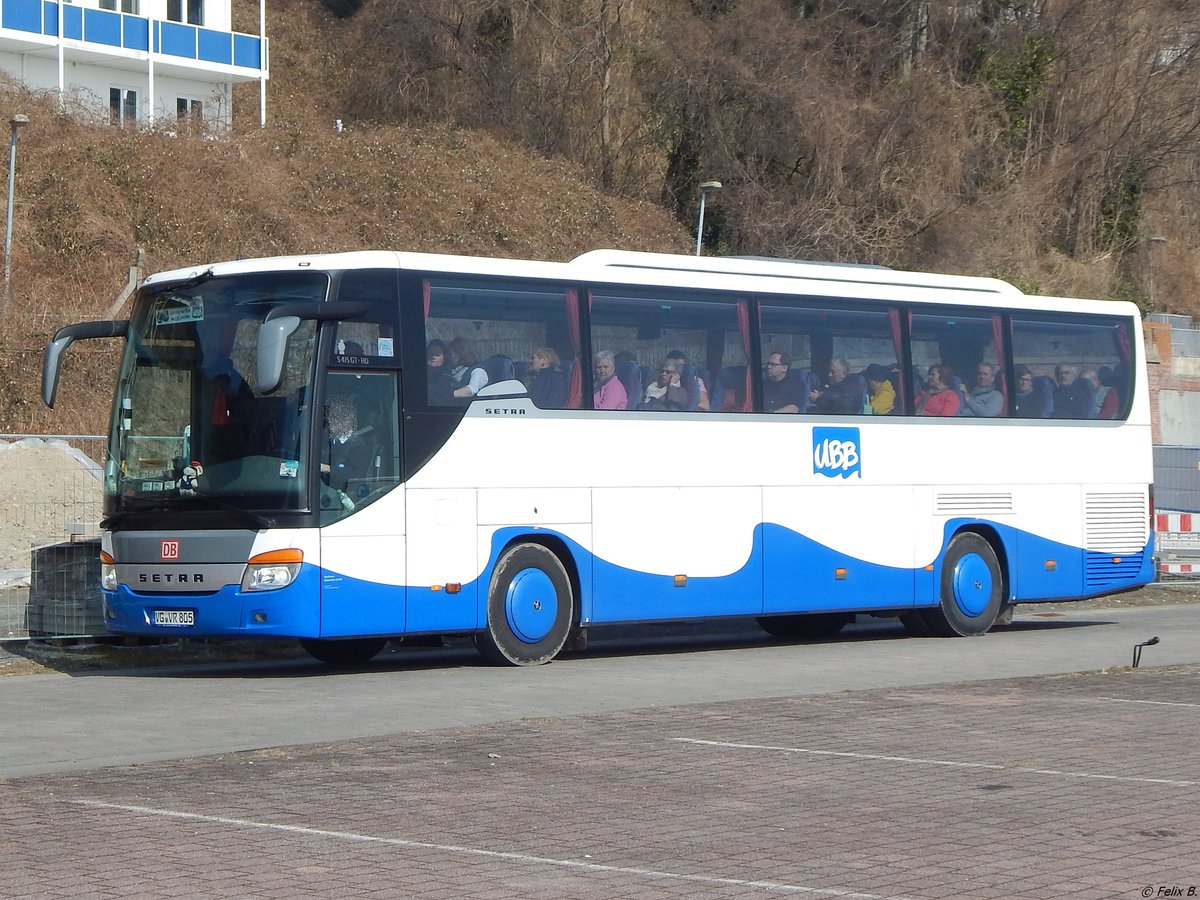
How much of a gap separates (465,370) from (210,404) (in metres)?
2.19

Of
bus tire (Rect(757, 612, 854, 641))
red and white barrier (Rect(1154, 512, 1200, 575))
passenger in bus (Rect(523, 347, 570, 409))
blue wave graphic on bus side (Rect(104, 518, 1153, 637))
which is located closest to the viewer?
blue wave graphic on bus side (Rect(104, 518, 1153, 637))

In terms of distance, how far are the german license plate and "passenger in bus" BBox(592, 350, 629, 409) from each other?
13.7ft

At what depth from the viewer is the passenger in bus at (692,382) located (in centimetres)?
1728

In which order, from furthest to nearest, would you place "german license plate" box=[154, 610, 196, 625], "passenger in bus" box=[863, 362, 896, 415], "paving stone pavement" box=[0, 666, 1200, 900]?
"passenger in bus" box=[863, 362, 896, 415] < "german license plate" box=[154, 610, 196, 625] < "paving stone pavement" box=[0, 666, 1200, 900]

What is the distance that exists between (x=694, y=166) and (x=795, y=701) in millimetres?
36676

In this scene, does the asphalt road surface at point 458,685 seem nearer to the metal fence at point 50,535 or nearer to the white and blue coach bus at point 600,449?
the white and blue coach bus at point 600,449

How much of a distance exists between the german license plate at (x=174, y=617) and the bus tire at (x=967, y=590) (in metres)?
8.57

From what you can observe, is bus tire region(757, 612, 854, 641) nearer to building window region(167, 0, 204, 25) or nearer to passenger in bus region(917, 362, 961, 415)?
passenger in bus region(917, 362, 961, 415)

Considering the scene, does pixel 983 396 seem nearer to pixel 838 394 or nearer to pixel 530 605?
pixel 838 394

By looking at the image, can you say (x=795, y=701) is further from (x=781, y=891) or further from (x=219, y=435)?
(x=781, y=891)

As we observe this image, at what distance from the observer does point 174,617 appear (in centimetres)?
1474

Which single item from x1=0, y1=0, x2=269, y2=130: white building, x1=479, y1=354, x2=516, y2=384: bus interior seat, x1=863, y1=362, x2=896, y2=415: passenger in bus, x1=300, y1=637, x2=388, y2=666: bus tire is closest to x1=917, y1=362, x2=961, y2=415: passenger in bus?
x1=863, y1=362, x2=896, y2=415: passenger in bus

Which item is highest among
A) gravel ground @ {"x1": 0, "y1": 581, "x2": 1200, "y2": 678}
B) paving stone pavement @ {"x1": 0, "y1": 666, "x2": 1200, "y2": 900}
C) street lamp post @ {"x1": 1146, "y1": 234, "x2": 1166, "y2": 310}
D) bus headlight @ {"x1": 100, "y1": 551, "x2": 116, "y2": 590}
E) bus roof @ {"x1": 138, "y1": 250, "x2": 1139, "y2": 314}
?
street lamp post @ {"x1": 1146, "y1": 234, "x2": 1166, "y2": 310}

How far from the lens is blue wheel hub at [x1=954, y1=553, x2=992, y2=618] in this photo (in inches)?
780
